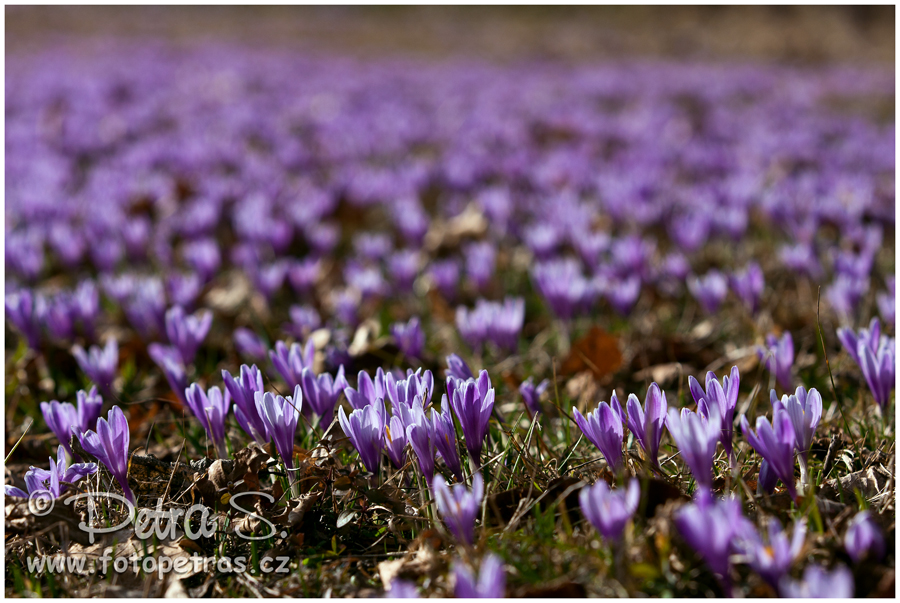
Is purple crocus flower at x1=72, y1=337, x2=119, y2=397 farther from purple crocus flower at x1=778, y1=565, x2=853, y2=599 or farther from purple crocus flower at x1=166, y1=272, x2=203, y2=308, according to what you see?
purple crocus flower at x1=778, y1=565, x2=853, y2=599

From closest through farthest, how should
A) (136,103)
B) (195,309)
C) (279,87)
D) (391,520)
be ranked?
(391,520) → (195,309) → (136,103) → (279,87)

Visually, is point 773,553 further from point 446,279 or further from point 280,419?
point 446,279

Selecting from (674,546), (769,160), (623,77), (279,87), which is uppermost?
(623,77)

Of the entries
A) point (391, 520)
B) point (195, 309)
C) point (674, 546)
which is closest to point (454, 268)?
point (195, 309)

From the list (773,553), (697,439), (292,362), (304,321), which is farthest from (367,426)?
(304,321)

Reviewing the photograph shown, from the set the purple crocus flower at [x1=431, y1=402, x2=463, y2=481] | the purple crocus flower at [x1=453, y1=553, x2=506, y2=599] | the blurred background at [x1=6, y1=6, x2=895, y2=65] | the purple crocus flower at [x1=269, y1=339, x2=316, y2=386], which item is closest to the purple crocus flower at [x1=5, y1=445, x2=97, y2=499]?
the purple crocus flower at [x1=269, y1=339, x2=316, y2=386]

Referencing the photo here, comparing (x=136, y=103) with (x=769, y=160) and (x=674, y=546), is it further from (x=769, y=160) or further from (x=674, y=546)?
(x=674, y=546)

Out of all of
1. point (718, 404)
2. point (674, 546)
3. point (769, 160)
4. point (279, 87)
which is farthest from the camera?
point (279, 87)

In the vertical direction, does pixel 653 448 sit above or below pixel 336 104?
below

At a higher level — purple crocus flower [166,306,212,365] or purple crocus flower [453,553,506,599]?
purple crocus flower [166,306,212,365]
